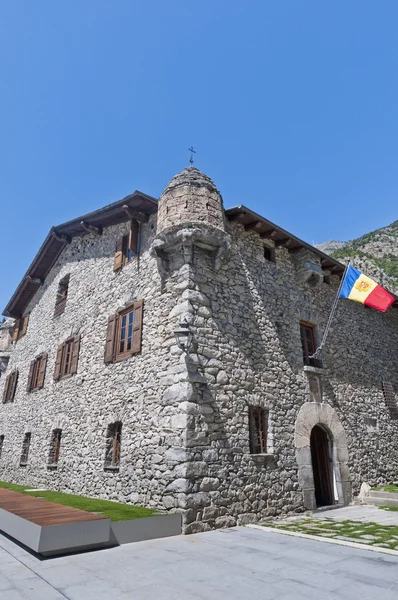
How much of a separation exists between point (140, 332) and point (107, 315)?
6.85 feet

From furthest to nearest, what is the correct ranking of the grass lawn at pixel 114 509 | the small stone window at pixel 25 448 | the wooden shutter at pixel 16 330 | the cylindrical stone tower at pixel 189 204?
the wooden shutter at pixel 16 330 < the small stone window at pixel 25 448 < the cylindrical stone tower at pixel 189 204 < the grass lawn at pixel 114 509

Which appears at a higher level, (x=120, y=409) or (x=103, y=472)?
(x=120, y=409)

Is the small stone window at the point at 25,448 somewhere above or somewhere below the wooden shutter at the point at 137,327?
below

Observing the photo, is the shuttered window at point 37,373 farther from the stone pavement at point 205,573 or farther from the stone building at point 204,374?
the stone pavement at point 205,573

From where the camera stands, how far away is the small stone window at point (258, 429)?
8.14 m

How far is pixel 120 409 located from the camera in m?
8.62

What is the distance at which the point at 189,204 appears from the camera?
27.7 feet

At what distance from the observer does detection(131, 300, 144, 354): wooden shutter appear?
863cm

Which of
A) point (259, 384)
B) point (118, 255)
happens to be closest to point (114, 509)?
point (259, 384)

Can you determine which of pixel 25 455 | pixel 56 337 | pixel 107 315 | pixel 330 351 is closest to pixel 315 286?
pixel 330 351

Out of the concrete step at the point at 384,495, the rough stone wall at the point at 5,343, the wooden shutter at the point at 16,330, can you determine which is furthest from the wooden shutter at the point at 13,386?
the concrete step at the point at 384,495

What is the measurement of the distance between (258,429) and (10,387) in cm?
1266

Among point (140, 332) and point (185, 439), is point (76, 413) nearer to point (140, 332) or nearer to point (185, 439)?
point (140, 332)

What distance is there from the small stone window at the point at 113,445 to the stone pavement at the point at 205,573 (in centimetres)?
309
